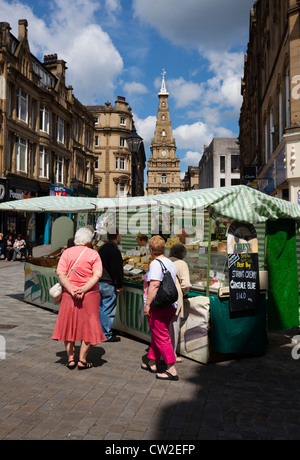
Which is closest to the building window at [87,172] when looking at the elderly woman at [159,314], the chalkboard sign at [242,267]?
the chalkboard sign at [242,267]

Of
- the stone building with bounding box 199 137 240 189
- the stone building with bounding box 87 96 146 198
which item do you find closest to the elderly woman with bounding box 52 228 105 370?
the stone building with bounding box 87 96 146 198

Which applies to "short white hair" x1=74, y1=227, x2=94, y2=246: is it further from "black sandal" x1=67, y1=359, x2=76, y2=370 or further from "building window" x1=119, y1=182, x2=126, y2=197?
"building window" x1=119, y1=182, x2=126, y2=197

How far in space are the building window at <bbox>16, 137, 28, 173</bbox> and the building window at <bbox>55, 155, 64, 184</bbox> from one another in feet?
19.5

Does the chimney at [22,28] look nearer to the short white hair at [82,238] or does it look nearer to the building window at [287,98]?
the building window at [287,98]

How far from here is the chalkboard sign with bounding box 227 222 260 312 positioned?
6.25m

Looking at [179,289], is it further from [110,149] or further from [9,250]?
[110,149]

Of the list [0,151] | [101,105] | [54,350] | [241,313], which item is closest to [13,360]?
[54,350]

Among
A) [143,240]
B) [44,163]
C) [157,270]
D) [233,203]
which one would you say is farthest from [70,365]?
[44,163]

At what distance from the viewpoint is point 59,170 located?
35688mm

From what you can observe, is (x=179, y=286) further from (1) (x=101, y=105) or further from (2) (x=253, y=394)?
(1) (x=101, y=105)

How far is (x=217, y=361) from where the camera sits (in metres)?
6.16

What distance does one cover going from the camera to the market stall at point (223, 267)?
20.0ft

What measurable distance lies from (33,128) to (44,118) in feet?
8.02

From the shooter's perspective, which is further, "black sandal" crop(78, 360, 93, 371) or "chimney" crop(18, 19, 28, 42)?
"chimney" crop(18, 19, 28, 42)
